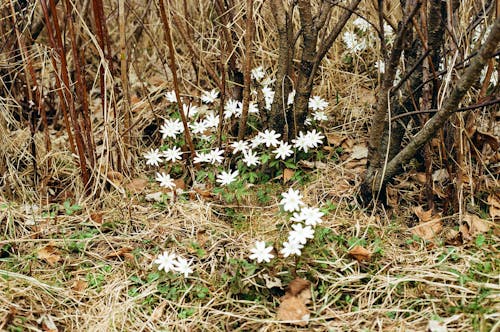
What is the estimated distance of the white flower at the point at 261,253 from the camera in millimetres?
2240

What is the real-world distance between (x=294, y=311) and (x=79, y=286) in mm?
874

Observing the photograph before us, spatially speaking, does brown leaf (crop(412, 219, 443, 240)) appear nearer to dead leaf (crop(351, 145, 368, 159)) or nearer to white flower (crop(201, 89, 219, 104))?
dead leaf (crop(351, 145, 368, 159))

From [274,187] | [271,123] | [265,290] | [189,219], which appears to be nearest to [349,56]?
[271,123]

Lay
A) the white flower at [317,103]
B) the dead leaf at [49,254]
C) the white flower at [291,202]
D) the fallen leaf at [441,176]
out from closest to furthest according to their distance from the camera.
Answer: the white flower at [291,202], the dead leaf at [49,254], the fallen leaf at [441,176], the white flower at [317,103]

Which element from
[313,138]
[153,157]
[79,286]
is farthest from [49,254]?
[313,138]

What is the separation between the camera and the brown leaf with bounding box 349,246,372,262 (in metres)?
2.34

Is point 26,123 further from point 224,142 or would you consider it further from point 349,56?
point 349,56

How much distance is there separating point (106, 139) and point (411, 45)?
4.77ft

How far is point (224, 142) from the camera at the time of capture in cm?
299

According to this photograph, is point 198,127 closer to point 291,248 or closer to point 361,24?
point 291,248

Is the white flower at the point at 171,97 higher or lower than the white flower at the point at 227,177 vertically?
higher

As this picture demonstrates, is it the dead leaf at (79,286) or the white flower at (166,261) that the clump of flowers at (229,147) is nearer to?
the white flower at (166,261)

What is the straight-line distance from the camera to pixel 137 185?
2.96 metres

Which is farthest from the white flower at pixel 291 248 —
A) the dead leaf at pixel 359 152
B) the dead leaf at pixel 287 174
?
the dead leaf at pixel 359 152
